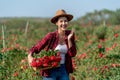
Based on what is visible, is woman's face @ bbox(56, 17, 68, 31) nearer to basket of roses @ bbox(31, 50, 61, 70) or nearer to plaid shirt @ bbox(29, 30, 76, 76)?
plaid shirt @ bbox(29, 30, 76, 76)

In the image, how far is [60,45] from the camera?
23.0ft

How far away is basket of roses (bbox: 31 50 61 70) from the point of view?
270 inches

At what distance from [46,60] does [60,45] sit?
0.30 m

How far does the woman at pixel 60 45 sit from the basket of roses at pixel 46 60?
7 cm

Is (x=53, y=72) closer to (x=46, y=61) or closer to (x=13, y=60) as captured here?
(x=46, y=61)

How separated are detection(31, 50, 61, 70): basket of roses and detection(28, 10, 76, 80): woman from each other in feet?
0.24

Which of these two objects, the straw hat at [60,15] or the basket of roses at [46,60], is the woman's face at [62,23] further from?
the basket of roses at [46,60]

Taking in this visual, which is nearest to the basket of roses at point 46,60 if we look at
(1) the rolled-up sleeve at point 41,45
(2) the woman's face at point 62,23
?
(1) the rolled-up sleeve at point 41,45

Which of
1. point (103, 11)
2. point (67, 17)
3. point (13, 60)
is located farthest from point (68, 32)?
point (103, 11)

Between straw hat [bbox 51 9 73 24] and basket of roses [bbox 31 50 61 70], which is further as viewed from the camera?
straw hat [bbox 51 9 73 24]

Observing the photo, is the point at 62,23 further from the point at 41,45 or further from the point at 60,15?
the point at 41,45

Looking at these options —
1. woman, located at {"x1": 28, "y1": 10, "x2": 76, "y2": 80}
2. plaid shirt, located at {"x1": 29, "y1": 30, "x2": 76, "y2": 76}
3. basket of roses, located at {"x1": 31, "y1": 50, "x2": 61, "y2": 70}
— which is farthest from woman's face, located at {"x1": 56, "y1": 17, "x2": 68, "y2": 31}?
basket of roses, located at {"x1": 31, "y1": 50, "x2": 61, "y2": 70}

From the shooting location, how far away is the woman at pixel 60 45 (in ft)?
22.8

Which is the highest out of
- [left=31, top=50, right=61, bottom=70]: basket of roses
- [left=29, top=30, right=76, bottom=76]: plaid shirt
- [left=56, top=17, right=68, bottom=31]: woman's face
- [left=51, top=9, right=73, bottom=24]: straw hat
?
[left=51, top=9, right=73, bottom=24]: straw hat
